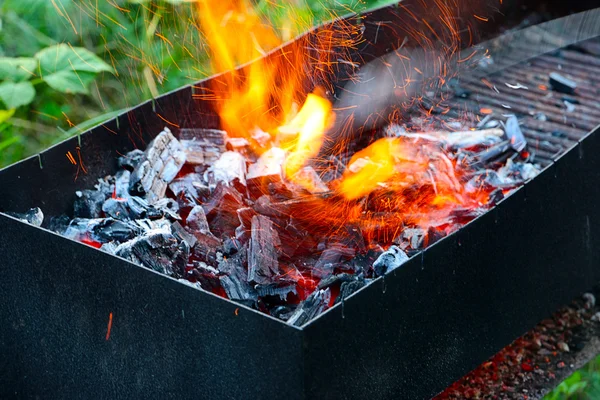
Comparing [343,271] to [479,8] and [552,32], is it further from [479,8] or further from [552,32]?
[552,32]

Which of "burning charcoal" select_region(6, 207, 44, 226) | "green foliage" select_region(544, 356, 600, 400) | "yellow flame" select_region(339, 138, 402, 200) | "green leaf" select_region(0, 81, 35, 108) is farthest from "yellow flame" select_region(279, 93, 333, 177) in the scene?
"green leaf" select_region(0, 81, 35, 108)

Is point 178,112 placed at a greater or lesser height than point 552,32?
greater

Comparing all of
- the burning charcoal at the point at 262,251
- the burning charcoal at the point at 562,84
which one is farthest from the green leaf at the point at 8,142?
the burning charcoal at the point at 562,84

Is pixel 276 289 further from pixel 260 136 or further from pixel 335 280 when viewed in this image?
pixel 260 136

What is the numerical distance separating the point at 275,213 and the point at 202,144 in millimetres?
466

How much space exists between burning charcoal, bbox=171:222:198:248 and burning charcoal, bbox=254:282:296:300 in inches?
9.8

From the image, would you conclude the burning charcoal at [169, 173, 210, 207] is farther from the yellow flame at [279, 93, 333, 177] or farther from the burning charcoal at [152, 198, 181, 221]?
the yellow flame at [279, 93, 333, 177]

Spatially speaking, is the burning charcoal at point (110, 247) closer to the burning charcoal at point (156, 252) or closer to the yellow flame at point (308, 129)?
the burning charcoal at point (156, 252)

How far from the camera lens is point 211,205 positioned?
2.27m

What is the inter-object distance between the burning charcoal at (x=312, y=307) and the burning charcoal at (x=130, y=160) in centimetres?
81

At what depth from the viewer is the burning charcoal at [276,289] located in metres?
1.93

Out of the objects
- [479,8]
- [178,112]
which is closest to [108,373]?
[178,112]

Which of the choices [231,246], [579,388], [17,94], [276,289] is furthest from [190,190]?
[579,388]

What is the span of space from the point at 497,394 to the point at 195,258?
91 cm
